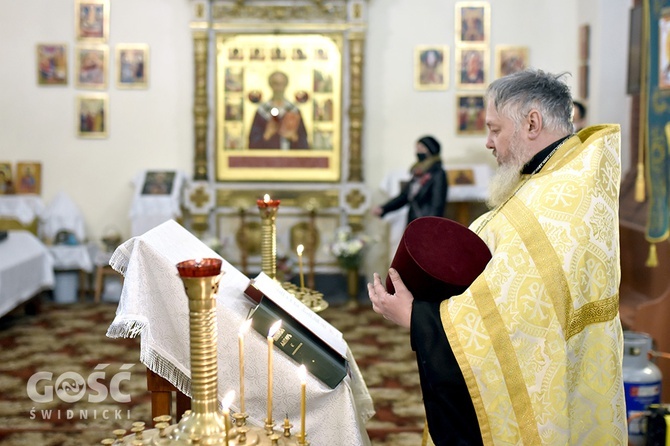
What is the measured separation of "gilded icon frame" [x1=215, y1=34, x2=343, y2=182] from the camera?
8977 millimetres

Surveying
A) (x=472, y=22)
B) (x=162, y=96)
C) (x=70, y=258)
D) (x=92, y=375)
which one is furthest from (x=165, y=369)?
(x=472, y=22)

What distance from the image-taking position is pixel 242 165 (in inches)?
357

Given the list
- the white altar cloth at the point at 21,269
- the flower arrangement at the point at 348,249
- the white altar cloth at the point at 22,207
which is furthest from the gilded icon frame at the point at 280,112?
the white altar cloth at the point at 21,269

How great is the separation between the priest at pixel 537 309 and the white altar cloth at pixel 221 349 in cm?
26

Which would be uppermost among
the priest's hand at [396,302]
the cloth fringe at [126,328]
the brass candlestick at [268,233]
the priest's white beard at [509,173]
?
the priest's white beard at [509,173]

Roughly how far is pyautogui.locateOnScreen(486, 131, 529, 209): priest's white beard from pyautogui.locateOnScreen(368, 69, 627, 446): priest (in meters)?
0.02

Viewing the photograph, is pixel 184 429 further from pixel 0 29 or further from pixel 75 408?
pixel 0 29

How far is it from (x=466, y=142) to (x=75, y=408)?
18.4 ft

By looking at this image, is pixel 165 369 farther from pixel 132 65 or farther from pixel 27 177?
pixel 27 177

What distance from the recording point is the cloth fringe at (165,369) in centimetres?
220

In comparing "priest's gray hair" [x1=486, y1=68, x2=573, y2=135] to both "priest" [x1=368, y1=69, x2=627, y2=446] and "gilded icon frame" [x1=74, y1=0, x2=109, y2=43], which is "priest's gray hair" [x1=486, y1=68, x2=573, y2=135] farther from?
"gilded icon frame" [x1=74, y1=0, x2=109, y2=43]

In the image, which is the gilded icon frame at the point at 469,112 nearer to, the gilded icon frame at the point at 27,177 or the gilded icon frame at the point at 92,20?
the gilded icon frame at the point at 92,20

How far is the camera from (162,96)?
9055 mm

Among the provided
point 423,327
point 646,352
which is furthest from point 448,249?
point 646,352
